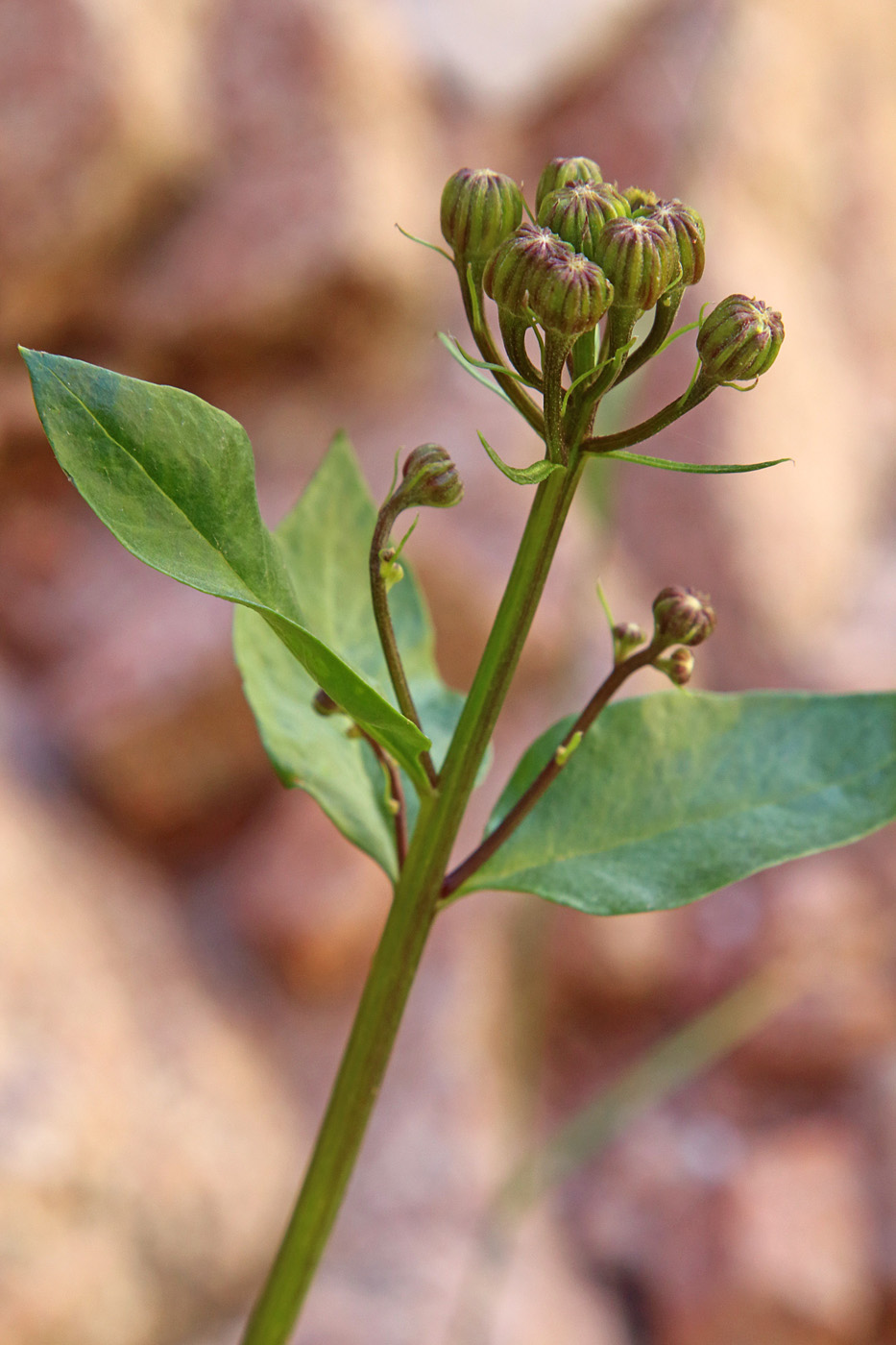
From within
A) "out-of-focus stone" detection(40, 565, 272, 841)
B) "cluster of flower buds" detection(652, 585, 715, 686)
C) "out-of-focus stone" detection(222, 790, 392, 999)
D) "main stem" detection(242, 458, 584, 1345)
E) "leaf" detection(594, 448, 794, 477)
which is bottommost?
"out-of-focus stone" detection(222, 790, 392, 999)

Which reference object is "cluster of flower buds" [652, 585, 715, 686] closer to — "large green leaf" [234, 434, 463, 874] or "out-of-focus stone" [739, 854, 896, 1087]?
"large green leaf" [234, 434, 463, 874]

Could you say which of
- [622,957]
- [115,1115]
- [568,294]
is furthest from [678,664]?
[622,957]

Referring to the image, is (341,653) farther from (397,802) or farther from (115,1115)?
(115,1115)

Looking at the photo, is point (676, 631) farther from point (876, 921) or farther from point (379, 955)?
point (876, 921)

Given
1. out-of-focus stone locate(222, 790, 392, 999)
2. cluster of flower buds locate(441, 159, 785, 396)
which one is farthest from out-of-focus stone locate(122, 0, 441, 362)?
cluster of flower buds locate(441, 159, 785, 396)

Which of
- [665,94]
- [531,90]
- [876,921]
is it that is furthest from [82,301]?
[876,921]

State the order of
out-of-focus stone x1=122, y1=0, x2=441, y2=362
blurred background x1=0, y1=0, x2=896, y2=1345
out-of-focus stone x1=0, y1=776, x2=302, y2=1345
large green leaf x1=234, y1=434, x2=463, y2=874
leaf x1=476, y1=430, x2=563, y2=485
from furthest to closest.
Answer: out-of-focus stone x1=122, y1=0, x2=441, y2=362 → blurred background x1=0, y1=0, x2=896, y2=1345 → out-of-focus stone x1=0, y1=776, x2=302, y2=1345 → large green leaf x1=234, y1=434, x2=463, y2=874 → leaf x1=476, y1=430, x2=563, y2=485
